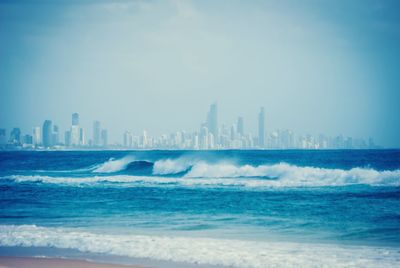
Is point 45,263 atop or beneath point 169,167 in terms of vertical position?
beneath

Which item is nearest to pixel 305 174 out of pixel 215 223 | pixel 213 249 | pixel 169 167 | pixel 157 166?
pixel 169 167

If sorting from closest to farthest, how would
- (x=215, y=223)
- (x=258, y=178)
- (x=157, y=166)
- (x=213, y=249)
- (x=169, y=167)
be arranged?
1. (x=213, y=249)
2. (x=215, y=223)
3. (x=258, y=178)
4. (x=169, y=167)
5. (x=157, y=166)

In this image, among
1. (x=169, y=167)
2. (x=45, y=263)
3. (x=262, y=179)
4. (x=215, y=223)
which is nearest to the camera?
(x=45, y=263)

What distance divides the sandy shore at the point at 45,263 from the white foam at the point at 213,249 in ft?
3.05

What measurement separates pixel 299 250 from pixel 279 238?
5.39ft

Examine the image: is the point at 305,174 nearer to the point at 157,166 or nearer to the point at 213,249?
the point at 157,166

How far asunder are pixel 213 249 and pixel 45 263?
3.23 m

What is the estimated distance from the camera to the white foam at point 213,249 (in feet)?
25.9

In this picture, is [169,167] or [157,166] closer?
[169,167]

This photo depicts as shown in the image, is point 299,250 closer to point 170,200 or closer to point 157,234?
point 157,234

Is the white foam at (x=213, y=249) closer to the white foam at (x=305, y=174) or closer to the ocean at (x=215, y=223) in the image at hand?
the ocean at (x=215, y=223)

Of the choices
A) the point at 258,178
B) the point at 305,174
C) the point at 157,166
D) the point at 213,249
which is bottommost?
the point at 258,178

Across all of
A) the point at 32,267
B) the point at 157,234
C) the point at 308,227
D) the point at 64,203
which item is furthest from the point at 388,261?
the point at 64,203

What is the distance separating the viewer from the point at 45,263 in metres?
7.85
